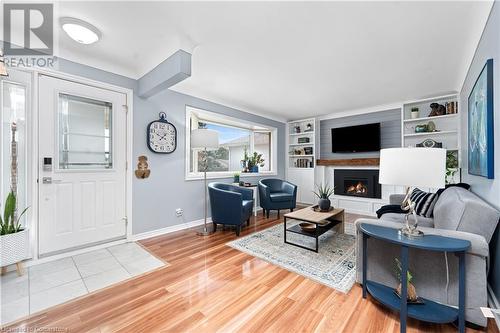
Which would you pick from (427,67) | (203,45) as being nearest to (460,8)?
(427,67)

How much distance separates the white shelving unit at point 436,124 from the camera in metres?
3.64

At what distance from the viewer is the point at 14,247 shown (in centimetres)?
195

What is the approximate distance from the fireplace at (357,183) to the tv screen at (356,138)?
1.68 ft

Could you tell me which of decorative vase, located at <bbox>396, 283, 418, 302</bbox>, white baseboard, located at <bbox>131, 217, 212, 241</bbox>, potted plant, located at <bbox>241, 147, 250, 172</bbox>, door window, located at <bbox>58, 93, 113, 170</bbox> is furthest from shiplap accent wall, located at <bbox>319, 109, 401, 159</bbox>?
door window, located at <bbox>58, 93, 113, 170</bbox>

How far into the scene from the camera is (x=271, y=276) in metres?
2.06

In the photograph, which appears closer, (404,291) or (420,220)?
(404,291)

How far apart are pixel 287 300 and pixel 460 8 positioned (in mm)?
2813

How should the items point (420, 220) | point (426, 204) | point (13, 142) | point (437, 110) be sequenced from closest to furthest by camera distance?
point (13, 142) < point (420, 220) < point (426, 204) < point (437, 110)

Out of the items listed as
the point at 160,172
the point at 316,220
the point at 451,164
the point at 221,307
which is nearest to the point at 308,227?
the point at 316,220

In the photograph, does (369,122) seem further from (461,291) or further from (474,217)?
(461,291)

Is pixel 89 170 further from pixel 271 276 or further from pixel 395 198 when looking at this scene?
pixel 395 198

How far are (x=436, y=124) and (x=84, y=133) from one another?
5812 millimetres

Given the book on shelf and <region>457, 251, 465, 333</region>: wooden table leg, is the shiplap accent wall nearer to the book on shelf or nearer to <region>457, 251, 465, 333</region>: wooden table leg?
the book on shelf

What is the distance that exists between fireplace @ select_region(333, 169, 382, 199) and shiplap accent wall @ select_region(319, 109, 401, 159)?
40 centimetres
